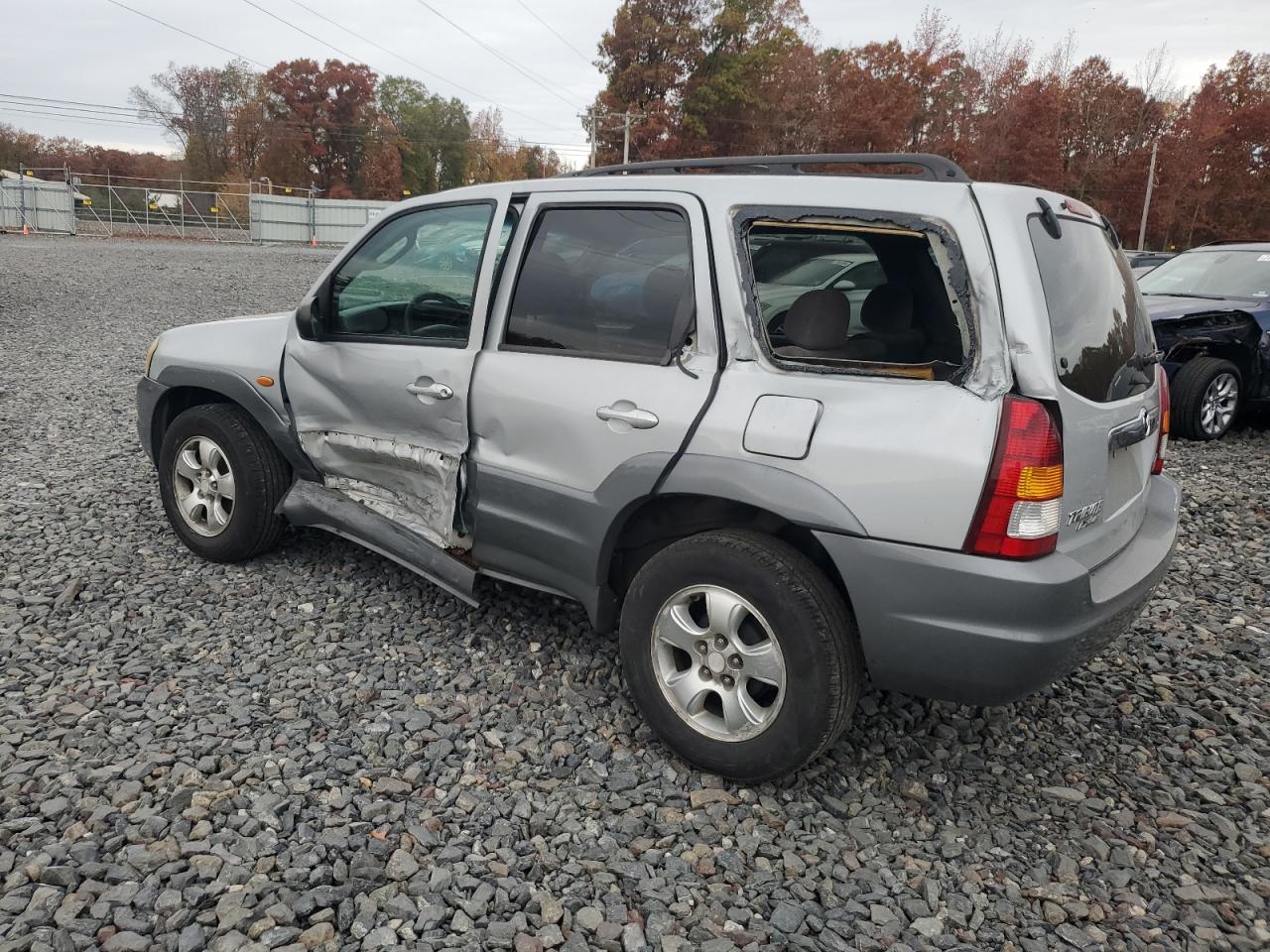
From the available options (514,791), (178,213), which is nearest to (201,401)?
(514,791)

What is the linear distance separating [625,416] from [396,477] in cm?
128

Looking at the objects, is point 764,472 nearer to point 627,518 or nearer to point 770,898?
point 627,518

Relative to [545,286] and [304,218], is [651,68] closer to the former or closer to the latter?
[304,218]

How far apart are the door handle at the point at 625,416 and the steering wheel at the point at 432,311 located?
0.85m

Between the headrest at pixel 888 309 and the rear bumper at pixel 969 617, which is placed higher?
the headrest at pixel 888 309

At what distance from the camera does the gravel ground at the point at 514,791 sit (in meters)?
2.39

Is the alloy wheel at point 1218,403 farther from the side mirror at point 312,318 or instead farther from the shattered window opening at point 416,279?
the side mirror at point 312,318

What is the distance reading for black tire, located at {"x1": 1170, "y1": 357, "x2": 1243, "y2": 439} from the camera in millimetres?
7766

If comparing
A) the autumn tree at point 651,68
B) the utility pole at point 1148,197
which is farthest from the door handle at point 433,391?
the autumn tree at point 651,68

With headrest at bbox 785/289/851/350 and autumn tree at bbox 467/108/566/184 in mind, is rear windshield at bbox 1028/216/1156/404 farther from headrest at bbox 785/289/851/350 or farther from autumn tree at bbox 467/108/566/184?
autumn tree at bbox 467/108/566/184

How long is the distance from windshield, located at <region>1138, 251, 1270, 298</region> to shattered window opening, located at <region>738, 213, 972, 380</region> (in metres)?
6.73

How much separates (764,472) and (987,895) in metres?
1.28

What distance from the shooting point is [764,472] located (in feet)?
8.73

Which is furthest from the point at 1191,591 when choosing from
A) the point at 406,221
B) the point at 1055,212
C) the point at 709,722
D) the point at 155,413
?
the point at 155,413
